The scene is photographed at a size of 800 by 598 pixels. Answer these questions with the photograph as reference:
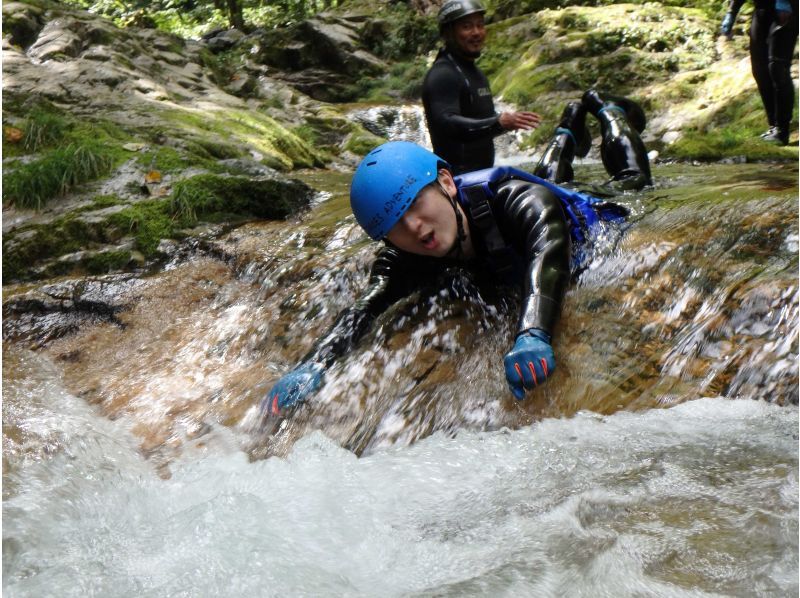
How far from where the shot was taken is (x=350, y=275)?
4.30 metres

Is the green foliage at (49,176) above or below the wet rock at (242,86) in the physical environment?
above

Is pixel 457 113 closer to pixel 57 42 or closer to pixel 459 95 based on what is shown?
pixel 459 95

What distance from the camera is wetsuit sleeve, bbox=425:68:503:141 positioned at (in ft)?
15.1

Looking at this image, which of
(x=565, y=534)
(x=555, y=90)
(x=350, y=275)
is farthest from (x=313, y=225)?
(x=555, y=90)

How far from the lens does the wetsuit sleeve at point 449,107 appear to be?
4594 millimetres

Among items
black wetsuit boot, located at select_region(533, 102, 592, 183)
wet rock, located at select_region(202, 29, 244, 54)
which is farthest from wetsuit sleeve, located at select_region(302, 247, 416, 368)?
wet rock, located at select_region(202, 29, 244, 54)

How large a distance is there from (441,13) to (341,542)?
4.25 metres

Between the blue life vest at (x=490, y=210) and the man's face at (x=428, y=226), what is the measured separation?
0.44ft

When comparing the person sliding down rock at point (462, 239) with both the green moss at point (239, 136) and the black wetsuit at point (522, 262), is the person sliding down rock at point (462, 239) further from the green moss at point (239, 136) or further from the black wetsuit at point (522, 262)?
the green moss at point (239, 136)

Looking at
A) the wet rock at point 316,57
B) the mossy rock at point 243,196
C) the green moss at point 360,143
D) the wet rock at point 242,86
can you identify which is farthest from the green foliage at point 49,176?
the wet rock at point 316,57

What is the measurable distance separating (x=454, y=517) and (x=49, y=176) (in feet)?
17.9

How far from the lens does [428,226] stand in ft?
10.1

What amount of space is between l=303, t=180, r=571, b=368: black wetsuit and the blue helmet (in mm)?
398

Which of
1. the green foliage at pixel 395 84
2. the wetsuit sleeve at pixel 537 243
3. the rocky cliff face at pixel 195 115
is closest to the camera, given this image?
the wetsuit sleeve at pixel 537 243
